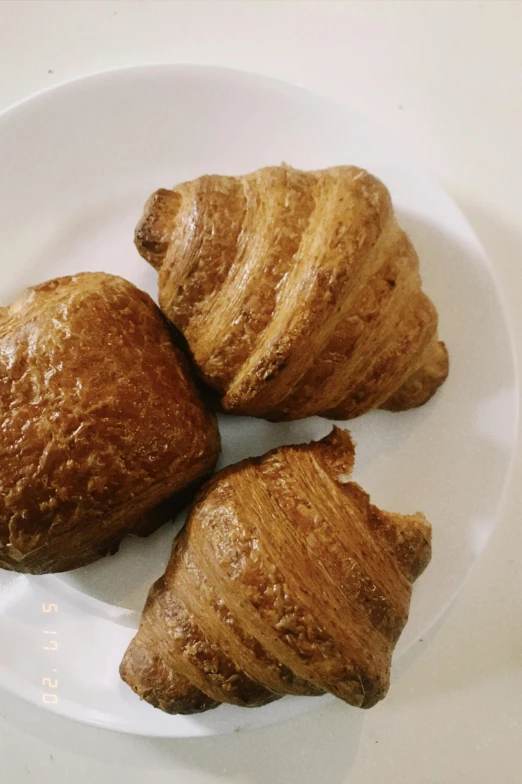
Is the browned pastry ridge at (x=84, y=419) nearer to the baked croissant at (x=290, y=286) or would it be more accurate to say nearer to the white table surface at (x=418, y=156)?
the baked croissant at (x=290, y=286)

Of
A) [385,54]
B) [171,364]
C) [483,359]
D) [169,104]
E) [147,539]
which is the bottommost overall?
[147,539]

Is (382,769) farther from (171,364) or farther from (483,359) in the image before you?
(171,364)

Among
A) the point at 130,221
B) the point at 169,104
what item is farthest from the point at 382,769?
the point at 169,104

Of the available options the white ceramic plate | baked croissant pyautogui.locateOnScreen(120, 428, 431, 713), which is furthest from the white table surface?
baked croissant pyautogui.locateOnScreen(120, 428, 431, 713)

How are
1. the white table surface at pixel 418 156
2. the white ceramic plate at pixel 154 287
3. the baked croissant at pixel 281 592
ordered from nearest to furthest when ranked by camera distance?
the baked croissant at pixel 281 592, the white ceramic plate at pixel 154 287, the white table surface at pixel 418 156
